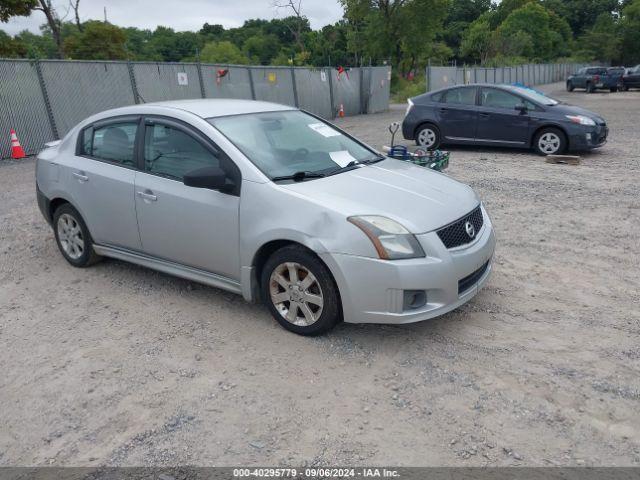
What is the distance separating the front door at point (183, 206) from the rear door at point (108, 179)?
0.16 m

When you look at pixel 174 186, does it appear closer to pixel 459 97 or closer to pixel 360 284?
pixel 360 284

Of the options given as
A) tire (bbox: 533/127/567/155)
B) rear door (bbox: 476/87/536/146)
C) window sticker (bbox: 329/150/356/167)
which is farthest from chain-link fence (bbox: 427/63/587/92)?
window sticker (bbox: 329/150/356/167)

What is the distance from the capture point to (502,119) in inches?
440

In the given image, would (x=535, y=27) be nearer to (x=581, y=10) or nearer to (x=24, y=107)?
(x=581, y=10)

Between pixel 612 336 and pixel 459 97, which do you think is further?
pixel 459 97

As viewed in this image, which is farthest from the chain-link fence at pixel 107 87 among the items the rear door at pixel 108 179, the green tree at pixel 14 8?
the green tree at pixel 14 8

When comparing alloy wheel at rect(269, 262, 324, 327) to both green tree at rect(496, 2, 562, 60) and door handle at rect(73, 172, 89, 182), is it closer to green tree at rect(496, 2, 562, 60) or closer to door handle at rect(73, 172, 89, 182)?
door handle at rect(73, 172, 89, 182)

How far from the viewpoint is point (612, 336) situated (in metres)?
3.78

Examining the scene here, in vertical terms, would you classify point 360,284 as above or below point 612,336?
above

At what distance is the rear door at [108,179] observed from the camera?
4.66 metres

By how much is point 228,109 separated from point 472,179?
5.46m

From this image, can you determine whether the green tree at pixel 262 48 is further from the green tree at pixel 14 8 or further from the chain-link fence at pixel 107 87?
the chain-link fence at pixel 107 87

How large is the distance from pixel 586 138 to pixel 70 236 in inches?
367

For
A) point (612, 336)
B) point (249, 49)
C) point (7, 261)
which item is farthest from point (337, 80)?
point (249, 49)
